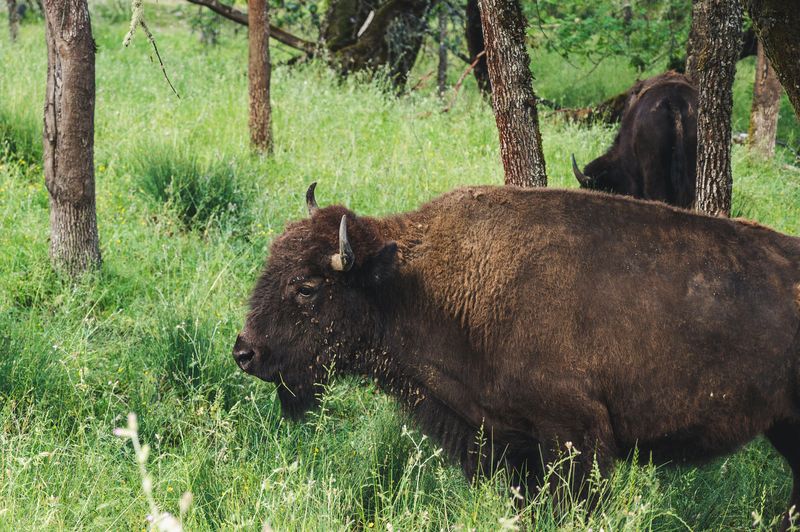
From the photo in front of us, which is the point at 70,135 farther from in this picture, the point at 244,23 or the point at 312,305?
the point at 244,23

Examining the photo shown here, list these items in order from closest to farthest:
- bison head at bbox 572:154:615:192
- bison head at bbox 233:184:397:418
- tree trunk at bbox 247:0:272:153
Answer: bison head at bbox 233:184:397:418 → tree trunk at bbox 247:0:272:153 → bison head at bbox 572:154:615:192

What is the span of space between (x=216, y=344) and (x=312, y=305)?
1151 millimetres

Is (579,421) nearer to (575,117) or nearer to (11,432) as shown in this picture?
(11,432)

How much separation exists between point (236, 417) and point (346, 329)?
1.06 meters

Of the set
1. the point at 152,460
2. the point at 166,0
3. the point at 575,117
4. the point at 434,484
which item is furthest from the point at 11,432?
the point at 166,0

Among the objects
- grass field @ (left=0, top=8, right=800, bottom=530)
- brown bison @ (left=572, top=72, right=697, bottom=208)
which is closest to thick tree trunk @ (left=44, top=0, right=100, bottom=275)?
grass field @ (left=0, top=8, right=800, bottom=530)

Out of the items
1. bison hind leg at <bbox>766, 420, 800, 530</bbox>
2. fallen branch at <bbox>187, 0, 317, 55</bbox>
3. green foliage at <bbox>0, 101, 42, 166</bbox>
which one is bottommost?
bison hind leg at <bbox>766, 420, 800, 530</bbox>

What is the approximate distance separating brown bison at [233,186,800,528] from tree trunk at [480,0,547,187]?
1500 mm

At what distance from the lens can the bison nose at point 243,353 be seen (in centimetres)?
450

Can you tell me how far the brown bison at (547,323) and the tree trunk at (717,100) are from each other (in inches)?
68.3

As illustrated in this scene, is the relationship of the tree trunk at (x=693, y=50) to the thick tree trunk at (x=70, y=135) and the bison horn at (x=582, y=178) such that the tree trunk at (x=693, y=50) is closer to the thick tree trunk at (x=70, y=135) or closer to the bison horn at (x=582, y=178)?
the bison horn at (x=582, y=178)

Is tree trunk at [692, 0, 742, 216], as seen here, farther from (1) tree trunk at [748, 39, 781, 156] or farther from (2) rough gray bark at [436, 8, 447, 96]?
(2) rough gray bark at [436, 8, 447, 96]

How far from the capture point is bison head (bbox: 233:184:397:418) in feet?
14.6

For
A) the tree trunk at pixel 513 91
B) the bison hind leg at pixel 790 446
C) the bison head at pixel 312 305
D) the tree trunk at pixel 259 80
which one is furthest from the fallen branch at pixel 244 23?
the bison hind leg at pixel 790 446
